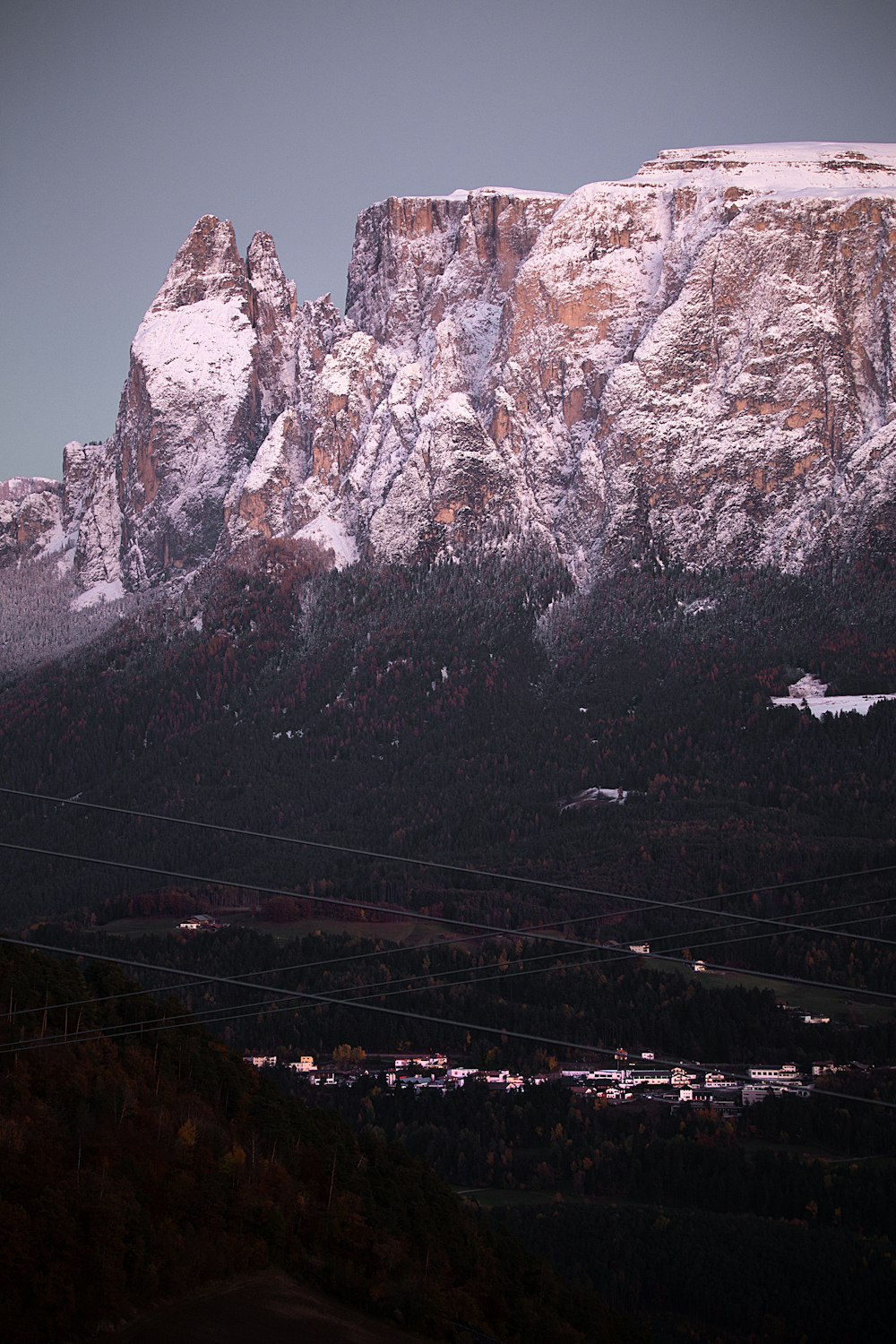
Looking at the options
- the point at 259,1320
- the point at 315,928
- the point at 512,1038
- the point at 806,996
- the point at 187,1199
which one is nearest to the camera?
the point at 259,1320

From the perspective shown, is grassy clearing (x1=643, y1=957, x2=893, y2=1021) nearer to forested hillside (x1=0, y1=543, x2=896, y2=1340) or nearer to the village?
forested hillside (x1=0, y1=543, x2=896, y2=1340)

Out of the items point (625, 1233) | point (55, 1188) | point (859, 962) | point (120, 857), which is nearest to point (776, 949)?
point (859, 962)

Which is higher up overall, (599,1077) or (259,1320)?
(259,1320)

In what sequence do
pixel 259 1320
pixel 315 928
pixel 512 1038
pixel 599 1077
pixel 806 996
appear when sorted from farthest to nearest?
pixel 315 928, pixel 806 996, pixel 512 1038, pixel 599 1077, pixel 259 1320

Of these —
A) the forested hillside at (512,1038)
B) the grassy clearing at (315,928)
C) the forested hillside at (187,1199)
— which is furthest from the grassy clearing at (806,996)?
the forested hillside at (187,1199)

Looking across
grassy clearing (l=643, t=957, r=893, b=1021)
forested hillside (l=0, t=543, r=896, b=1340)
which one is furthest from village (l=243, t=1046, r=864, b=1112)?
grassy clearing (l=643, t=957, r=893, b=1021)

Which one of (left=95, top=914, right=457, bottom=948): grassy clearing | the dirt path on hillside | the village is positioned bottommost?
the village

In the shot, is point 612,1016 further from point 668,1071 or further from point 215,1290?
point 215,1290

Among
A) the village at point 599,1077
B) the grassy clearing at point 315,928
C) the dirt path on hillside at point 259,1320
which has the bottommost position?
the village at point 599,1077

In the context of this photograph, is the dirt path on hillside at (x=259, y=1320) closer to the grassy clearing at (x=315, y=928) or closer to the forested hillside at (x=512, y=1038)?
the forested hillside at (x=512, y=1038)

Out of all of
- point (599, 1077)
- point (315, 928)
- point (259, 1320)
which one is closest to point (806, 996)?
point (599, 1077)

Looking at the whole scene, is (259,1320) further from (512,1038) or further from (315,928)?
(315,928)
